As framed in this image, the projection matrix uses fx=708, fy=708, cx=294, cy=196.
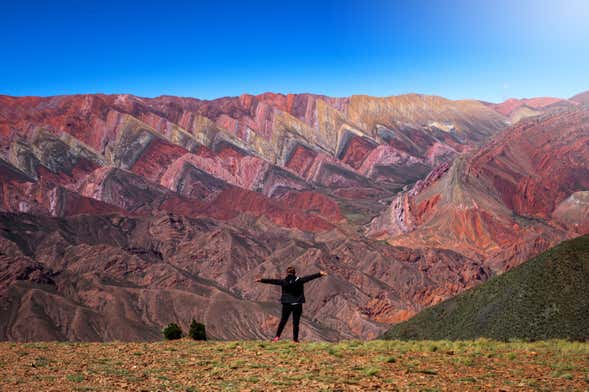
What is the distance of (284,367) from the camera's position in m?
14.5

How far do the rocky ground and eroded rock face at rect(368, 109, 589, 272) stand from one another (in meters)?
113

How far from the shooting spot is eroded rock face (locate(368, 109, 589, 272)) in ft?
474

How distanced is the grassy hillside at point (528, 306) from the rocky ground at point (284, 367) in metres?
11.4

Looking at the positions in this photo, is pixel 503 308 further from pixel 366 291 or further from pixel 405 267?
pixel 405 267

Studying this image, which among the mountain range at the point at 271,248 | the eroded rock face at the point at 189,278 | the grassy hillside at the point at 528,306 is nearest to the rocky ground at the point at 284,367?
the grassy hillside at the point at 528,306

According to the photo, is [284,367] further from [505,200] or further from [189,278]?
[505,200]

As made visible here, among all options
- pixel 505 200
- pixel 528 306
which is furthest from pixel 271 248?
pixel 528 306

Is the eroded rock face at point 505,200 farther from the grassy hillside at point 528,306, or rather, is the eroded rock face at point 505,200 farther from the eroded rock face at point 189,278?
the grassy hillside at point 528,306

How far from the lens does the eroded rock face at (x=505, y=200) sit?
14450 cm

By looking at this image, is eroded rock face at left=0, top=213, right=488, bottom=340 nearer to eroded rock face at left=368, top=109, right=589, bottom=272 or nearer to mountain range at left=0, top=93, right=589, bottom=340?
mountain range at left=0, top=93, right=589, bottom=340

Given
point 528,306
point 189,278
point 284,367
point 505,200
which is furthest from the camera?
point 505,200

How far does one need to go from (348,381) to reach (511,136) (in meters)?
191

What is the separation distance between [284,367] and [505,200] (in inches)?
6309

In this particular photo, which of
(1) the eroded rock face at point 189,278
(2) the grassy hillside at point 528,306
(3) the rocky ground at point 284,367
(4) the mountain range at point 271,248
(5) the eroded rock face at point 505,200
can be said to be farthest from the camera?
(5) the eroded rock face at point 505,200
